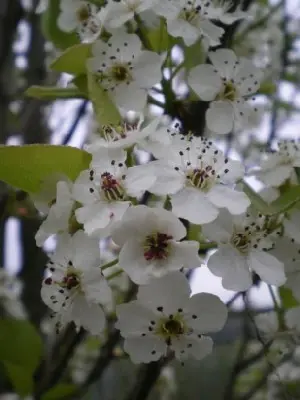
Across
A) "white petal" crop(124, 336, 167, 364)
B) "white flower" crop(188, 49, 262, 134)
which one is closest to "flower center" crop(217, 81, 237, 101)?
"white flower" crop(188, 49, 262, 134)

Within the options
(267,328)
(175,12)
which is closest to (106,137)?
(175,12)

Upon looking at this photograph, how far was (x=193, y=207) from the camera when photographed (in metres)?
0.59

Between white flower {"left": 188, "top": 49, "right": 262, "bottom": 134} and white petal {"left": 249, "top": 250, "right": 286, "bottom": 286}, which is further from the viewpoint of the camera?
white flower {"left": 188, "top": 49, "right": 262, "bottom": 134}

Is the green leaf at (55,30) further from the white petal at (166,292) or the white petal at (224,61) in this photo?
the white petal at (166,292)

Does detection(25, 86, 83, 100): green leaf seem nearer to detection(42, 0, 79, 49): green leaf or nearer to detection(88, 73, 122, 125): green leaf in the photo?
detection(88, 73, 122, 125): green leaf

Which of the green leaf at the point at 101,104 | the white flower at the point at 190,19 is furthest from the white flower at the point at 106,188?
the white flower at the point at 190,19

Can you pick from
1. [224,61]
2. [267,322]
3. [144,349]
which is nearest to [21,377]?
[267,322]

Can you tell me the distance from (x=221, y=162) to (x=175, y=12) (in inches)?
7.9

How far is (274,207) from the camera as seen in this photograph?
0.65m

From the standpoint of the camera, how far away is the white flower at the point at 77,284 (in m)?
0.59

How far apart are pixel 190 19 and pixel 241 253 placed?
11.9 inches

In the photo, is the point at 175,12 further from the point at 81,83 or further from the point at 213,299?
the point at 213,299

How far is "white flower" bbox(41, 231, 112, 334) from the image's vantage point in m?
0.59

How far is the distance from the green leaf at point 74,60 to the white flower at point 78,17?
7cm
